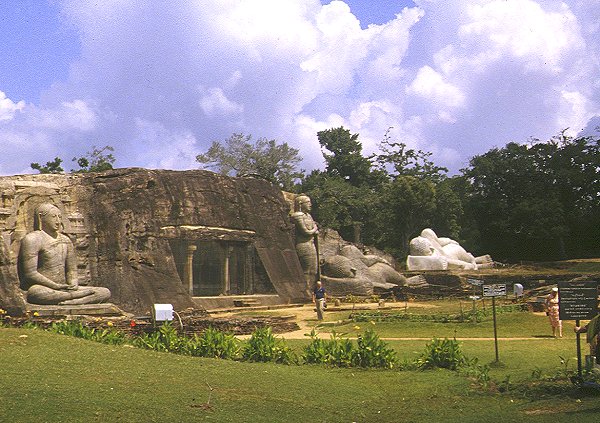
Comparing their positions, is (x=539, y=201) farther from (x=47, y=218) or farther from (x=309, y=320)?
(x=47, y=218)

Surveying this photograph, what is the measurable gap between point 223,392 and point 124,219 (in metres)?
14.0

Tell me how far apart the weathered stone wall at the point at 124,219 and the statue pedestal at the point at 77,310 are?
1.57 feet

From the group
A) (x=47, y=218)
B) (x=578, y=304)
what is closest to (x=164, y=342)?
(x=578, y=304)

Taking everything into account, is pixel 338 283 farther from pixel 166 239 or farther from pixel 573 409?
pixel 573 409

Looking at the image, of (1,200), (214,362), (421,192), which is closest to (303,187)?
(421,192)

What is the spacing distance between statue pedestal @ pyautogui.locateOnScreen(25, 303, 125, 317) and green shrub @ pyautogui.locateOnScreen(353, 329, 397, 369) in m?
8.69

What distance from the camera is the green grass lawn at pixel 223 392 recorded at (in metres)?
8.94

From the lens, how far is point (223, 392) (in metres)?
10.2

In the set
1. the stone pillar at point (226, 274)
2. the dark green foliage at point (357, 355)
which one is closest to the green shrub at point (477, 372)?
the dark green foliage at point (357, 355)

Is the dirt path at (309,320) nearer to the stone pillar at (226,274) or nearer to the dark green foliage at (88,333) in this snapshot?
the stone pillar at (226,274)

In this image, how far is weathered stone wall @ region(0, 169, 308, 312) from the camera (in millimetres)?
20266

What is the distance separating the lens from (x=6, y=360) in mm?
11062

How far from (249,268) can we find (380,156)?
33.6m

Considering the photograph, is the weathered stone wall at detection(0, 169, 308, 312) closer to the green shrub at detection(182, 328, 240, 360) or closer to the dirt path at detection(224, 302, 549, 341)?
the dirt path at detection(224, 302, 549, 341)
